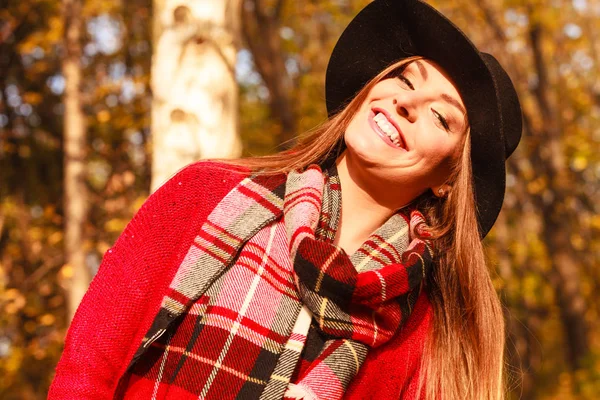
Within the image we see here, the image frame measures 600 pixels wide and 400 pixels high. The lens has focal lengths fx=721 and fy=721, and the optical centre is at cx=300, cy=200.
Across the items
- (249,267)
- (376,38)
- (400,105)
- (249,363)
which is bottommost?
(249,363)

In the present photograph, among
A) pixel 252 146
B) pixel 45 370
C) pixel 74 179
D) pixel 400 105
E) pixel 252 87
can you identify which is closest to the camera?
pixel 400 105

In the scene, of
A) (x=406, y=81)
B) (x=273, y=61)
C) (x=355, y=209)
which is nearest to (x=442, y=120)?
(x=406, y=81)

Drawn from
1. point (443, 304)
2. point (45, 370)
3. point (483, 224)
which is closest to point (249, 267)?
point (443, 304)

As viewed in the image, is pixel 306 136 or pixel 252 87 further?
pixel 252 87

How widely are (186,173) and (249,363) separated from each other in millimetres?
594

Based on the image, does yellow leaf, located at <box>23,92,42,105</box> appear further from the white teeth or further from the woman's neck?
the white teeth

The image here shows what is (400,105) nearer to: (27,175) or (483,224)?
(483,224)

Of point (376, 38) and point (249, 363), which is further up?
point (376, 38)

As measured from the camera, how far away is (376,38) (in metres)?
2.62

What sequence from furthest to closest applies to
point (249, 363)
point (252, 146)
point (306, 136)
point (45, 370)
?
1. point (252, 146)
2. point (45, 370)
3. point (306, 136)
4. point (249, 363)

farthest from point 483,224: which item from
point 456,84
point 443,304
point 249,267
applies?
point 249,267

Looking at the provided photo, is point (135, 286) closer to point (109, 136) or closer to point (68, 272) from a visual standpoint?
point (68, 272)

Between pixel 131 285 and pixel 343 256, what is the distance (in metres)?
0.62

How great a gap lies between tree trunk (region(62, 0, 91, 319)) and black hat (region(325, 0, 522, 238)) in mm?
3711
